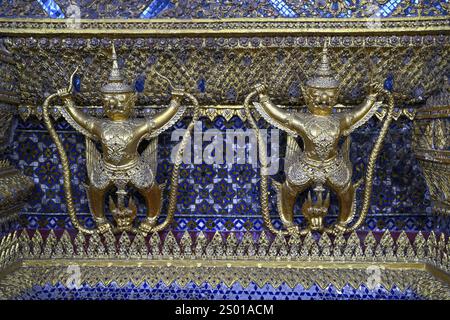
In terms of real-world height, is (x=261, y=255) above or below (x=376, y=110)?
below

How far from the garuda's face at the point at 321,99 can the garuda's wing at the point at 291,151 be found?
0.74 feet

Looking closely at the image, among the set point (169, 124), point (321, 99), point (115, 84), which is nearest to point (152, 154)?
point (169, 124)

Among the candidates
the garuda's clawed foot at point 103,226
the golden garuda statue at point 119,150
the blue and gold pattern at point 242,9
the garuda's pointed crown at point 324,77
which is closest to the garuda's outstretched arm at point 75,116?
A: the golden garuda statue at point 119,150

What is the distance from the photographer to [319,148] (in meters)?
2.46

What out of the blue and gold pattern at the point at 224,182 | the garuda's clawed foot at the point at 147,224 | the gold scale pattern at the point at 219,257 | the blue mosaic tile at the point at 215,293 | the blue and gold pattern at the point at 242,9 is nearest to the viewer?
the blue mosaic tile at the point at 215,293

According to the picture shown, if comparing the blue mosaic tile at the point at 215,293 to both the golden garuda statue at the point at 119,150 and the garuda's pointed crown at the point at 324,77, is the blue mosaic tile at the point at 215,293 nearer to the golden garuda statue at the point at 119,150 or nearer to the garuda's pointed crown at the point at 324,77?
the golden garuda statue at the point at 119,150

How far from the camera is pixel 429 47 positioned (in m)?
2.59

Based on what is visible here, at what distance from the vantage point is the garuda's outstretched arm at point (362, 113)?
2535mm

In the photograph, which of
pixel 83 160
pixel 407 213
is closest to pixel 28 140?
pixel 83 160

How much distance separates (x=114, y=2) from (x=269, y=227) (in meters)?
1.46

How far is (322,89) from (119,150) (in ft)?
3.44

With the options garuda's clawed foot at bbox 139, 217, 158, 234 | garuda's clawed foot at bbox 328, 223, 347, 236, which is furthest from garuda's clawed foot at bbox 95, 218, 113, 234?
garuda's clawed foot at bbox 328, 223, 347, 236

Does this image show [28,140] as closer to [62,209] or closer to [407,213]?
[62,209]
